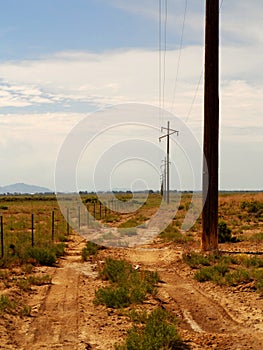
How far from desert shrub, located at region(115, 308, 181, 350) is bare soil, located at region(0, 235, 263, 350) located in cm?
29

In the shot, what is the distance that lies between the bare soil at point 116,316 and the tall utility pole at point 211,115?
3.47m

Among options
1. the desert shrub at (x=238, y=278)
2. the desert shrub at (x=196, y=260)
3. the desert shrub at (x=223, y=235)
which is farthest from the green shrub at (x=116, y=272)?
the desert shrub at (x=223, y=235)

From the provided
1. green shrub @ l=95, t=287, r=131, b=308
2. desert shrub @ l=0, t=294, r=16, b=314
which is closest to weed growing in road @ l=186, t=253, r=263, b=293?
green shrub @ l=95, t=287, r=131, b=308

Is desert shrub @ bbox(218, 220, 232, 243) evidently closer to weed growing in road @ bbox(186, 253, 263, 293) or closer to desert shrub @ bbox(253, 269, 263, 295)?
weed growing in road @ bbox(186, 253, 263, 293)

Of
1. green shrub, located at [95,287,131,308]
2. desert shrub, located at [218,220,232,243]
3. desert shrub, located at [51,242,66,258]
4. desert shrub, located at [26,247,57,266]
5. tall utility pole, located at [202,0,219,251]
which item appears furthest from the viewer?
desert shrub, located at [218,220,232,243]

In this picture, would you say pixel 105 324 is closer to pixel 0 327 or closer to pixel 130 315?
pixel 130 315

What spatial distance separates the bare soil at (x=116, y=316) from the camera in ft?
30.5

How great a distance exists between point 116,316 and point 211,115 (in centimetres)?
1061

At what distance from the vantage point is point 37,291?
1414 centimetres

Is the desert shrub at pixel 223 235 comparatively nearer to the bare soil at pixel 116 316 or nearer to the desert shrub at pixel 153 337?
the bare soil at pixel 116 316

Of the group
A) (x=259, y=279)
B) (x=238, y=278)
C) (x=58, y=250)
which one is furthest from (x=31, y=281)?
(x=58, y=250)

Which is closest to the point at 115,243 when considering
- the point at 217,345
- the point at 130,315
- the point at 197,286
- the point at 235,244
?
the point at 235,244

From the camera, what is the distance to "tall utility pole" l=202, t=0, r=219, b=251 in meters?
20.0

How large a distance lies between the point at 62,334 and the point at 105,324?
1020 millimetres
